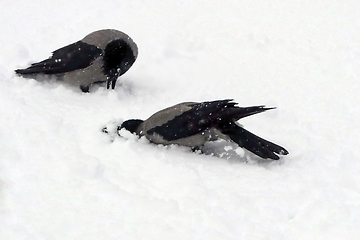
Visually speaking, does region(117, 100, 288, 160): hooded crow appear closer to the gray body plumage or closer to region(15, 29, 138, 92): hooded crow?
the gray body plumage

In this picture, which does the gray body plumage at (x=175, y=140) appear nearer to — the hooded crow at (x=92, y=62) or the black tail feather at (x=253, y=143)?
the black tail feather at (x=253, y=143)

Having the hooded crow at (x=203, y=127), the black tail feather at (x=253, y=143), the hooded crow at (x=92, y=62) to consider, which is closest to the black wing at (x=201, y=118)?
the hooded crow at (x=203, y=127)

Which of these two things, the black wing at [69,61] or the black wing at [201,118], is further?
the black wing at [69,61]

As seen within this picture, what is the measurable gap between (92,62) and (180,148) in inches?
83.0

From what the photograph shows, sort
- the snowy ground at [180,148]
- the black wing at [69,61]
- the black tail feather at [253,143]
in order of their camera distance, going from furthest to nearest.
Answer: the black wing at [69,61], the black tail feather at [253,143], the snowy ground at [180,148]

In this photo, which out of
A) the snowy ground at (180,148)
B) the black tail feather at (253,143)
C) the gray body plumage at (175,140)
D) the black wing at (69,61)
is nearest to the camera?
the snowy ground at (180,148)

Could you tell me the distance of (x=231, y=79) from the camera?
660 cm

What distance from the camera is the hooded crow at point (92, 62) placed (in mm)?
6355

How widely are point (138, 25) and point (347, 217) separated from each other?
19.0ft

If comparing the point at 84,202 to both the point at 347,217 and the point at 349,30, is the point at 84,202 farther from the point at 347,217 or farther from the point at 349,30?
the point at 349,30

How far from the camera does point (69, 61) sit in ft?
21.0

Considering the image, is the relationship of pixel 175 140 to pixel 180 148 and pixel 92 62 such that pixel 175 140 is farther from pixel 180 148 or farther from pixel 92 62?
pixel 92 62

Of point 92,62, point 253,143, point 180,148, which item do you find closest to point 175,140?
point 180,148

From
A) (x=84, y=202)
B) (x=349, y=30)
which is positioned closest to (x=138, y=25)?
(x=349, y=30)
